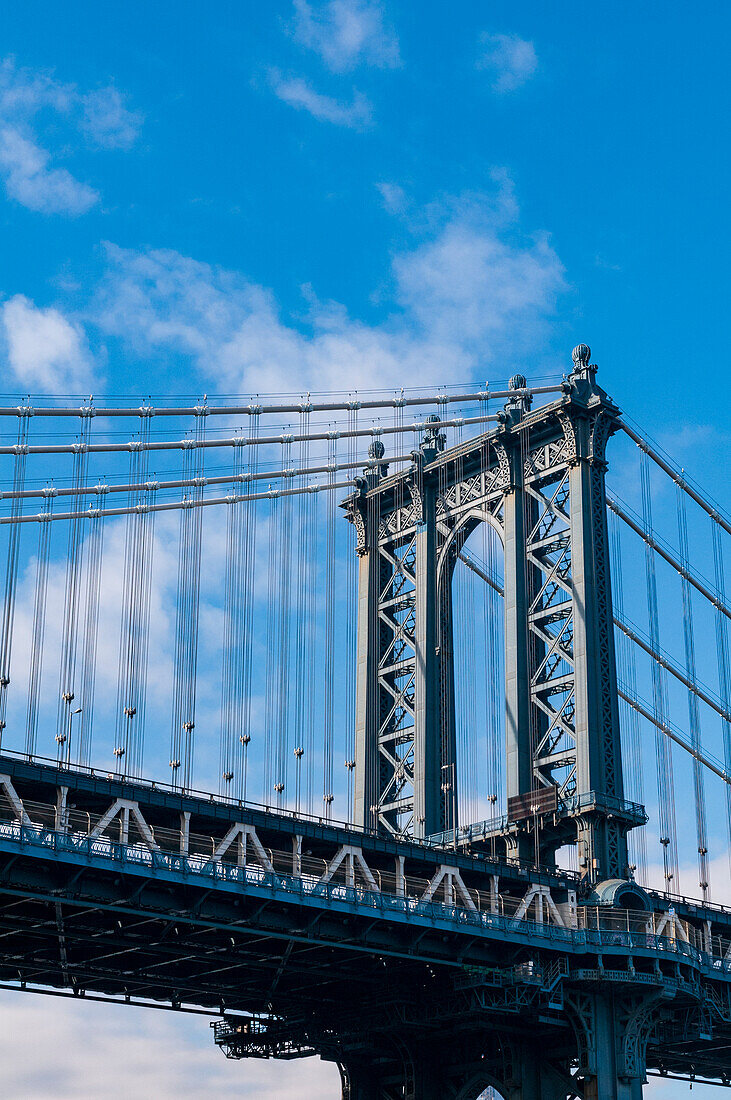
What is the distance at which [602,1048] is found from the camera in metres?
67.9

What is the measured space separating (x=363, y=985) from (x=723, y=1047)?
27.4 meters

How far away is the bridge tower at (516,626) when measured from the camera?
74.0 meters

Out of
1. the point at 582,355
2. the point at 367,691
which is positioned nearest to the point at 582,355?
the point at 582,355

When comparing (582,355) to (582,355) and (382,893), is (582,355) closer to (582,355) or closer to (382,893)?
(582,355)

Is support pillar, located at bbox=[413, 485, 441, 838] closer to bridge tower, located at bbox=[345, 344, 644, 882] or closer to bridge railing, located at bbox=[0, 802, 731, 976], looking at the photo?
bridge tower, located at bbox=[345, 344, 644, 882]

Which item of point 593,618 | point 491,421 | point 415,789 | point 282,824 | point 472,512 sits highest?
point 491,421

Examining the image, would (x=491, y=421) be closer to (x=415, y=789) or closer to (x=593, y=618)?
(x=593, y=618)

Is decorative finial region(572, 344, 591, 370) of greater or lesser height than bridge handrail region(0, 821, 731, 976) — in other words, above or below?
above

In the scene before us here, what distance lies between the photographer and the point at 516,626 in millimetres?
78938

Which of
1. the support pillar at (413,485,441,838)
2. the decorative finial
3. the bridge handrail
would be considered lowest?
the bridge handrail

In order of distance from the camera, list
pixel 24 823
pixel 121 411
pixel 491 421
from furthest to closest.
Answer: pixel 491 421 < pixel 121 411 < pixel 24 823

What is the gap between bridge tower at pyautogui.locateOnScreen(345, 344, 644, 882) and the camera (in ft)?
243

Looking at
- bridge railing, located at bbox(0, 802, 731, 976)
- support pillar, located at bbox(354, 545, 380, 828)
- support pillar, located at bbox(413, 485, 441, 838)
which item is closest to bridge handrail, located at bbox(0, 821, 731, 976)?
bridge railing, located at bbox(0, 802, 731, 976)

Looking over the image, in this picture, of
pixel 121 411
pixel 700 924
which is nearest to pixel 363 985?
pixel 700 924
